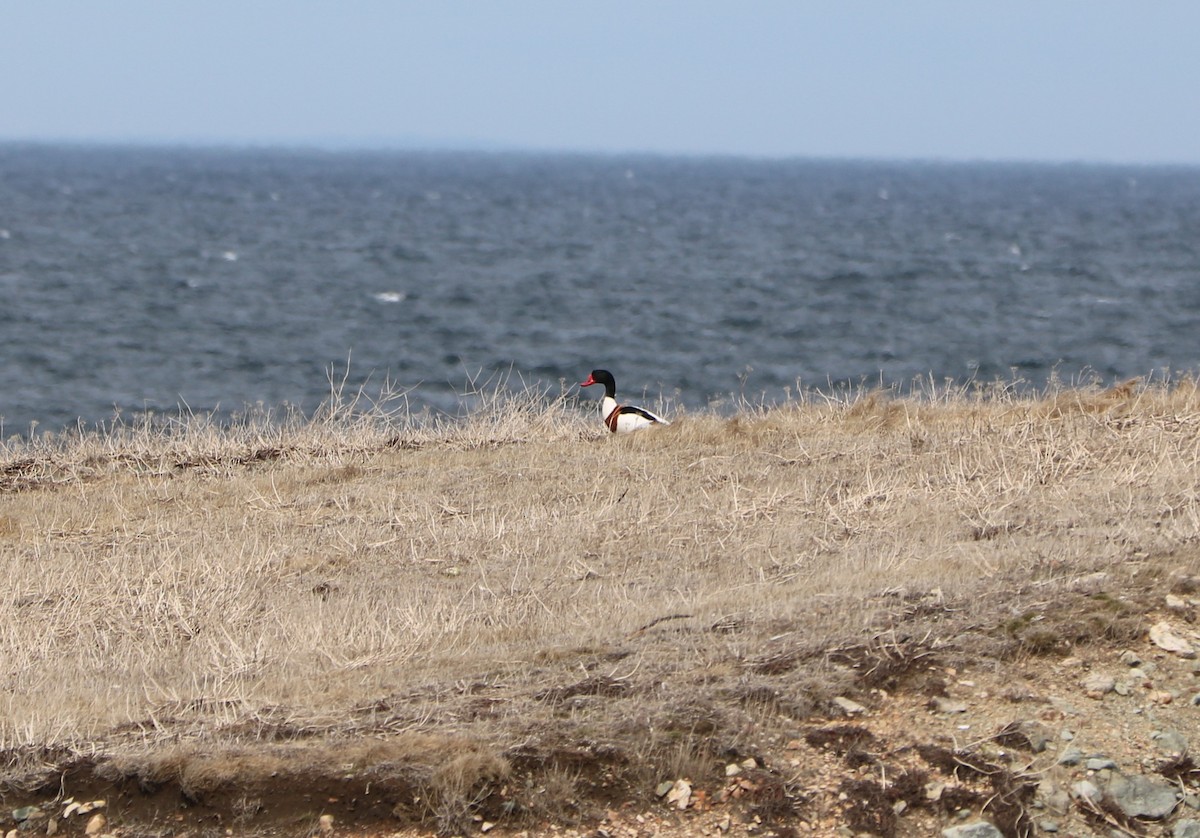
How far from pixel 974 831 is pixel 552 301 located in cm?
3980

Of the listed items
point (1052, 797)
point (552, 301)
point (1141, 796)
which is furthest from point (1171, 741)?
point (552, 301)

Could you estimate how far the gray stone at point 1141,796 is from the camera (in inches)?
189

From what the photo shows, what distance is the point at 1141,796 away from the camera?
4.84 metres

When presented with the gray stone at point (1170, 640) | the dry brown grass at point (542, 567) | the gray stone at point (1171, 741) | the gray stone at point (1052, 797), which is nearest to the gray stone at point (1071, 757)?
the gray stone at point (1052, 797)

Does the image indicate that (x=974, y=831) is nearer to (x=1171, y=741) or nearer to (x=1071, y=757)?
(x=1071, y=757)

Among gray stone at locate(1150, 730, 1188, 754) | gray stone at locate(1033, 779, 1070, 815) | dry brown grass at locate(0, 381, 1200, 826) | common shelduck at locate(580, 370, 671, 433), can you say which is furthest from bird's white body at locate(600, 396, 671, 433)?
gray stone at locate(1033, 779, 1070, 815)

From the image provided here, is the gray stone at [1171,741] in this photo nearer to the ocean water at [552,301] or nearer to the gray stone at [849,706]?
the gray stone at [849,706]

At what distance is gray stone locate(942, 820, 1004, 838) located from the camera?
15.3 feet

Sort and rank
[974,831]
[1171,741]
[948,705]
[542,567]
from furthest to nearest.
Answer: [542,567]
[948,705]
[1171,741]
[974,831]

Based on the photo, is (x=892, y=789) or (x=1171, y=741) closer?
(x=892, y=789)

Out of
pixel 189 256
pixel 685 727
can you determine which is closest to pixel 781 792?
pixel 685 727

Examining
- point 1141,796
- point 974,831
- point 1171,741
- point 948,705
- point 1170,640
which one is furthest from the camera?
point 1170,640

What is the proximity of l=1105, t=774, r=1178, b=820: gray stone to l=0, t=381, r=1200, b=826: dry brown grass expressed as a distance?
35.3 inches

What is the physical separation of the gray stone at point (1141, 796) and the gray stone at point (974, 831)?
469mm
